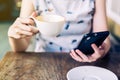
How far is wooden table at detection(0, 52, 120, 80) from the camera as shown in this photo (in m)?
0.73

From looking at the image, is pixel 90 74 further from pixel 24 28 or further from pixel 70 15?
pixel 70 15

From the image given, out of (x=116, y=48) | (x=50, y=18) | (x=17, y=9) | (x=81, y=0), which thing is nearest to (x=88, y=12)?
(x=81, y=0)

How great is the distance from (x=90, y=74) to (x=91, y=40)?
0.42 feet

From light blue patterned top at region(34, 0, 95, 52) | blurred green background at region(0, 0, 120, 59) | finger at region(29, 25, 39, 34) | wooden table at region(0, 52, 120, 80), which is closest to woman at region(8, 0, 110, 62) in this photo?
light blue patterned top at region(34, 0, 95, 52)

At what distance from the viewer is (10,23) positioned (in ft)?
11.0

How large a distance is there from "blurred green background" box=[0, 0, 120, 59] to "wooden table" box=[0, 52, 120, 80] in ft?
1.97

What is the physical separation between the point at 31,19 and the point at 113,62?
335 millimetres

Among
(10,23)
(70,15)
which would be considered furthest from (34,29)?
(10,23)

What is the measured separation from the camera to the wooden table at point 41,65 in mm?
731

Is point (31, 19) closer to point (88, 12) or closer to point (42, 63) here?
point (42, 63)

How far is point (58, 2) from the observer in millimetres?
1075

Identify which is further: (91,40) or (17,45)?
(17,45)

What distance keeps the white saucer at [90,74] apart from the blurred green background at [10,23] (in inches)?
26.4

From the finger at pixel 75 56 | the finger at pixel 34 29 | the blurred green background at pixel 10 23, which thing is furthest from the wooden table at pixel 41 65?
the blurred green background at pixel 10 23
